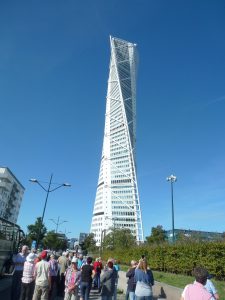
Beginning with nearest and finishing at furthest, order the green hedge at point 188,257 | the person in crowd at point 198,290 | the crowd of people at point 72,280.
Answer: the person in crowd at point 198,290 < the crowd of people at point 72,280 < the green hedge at point 188,257

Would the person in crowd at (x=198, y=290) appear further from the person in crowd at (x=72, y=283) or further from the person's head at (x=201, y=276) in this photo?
the person in crowd at (x=72, y=283)

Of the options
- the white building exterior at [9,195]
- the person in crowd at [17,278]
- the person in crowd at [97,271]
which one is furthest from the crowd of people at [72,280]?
the white building exterior at [9,195]

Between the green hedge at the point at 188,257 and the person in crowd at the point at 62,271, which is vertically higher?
the green hedge at the point at 188,257

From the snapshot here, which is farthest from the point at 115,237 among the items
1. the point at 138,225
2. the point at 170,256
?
the point at 138,225

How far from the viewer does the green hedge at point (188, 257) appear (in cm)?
1601

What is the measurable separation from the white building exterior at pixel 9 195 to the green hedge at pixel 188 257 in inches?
3036

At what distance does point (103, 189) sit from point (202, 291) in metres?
180

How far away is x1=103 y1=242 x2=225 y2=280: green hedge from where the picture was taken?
1601 centimetres

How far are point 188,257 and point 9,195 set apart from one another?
96.9 m

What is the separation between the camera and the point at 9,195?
10719cm

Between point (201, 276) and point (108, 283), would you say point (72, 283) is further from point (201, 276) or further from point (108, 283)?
point (201, 276)

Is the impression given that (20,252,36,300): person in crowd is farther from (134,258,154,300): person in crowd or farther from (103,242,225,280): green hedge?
(103,242,225,280): green hedge

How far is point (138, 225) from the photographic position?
176m

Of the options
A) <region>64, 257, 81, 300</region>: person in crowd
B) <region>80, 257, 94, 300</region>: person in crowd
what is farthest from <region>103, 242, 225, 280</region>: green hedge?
<region>64, 257, 81, 300</region>: person in crowd
